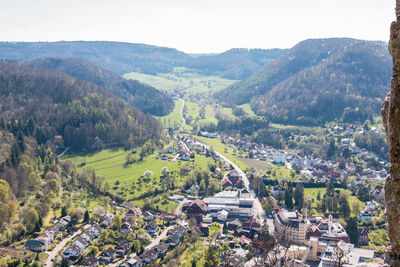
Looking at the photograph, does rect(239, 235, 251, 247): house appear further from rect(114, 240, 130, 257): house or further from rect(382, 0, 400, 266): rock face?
Result: rect(382, 0, 400, 266): rock face

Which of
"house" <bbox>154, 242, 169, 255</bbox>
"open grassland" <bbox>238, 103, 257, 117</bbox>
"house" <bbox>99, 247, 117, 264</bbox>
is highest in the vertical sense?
"open grassland" <bbox>238, 103, 257, 117</bbox>

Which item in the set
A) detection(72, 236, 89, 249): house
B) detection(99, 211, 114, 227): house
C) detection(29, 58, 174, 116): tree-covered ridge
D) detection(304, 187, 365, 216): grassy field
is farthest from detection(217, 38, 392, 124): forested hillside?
detection(72, 236, 89, 249): house

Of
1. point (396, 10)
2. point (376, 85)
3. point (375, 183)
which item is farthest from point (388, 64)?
point (396, 10)

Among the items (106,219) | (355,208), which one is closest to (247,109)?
(355,208)

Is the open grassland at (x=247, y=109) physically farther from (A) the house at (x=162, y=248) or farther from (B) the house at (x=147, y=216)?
(A) the house at (x=162, y=248)

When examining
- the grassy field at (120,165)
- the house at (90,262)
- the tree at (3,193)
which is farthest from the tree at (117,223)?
the tree at (3,193)

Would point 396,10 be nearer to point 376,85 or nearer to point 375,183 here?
point 375,183
